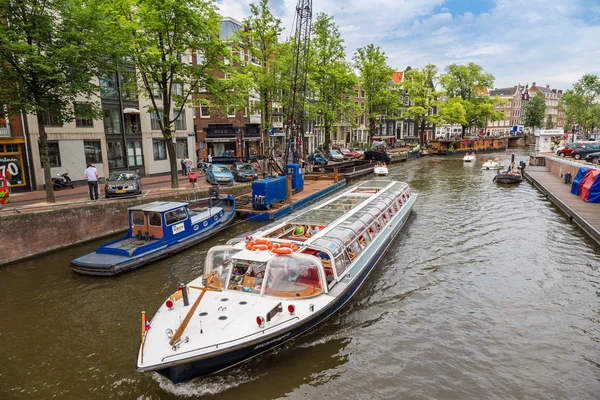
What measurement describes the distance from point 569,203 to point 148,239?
80.9 ft

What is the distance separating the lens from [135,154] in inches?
1320

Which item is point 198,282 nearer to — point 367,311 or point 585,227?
point 367,311

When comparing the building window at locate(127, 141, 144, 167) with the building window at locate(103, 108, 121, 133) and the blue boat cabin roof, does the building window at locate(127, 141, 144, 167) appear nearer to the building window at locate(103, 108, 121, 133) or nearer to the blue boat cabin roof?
the building window at locate(103, 108, 121, 133)

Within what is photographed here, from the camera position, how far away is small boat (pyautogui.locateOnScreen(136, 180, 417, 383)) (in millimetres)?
7777

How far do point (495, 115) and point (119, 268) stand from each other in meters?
84.5

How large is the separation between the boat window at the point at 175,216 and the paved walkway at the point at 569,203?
1885 centimetres

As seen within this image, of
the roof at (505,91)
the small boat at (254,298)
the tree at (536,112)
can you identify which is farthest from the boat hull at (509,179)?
the roof at (505,91)

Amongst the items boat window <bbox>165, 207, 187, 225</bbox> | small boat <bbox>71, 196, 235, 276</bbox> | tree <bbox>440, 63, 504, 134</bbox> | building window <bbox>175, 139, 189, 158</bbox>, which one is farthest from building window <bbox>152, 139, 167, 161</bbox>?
tree <bbox>440, 63, 504, 134</bbox>

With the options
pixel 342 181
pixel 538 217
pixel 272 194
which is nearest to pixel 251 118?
pixel 342 181

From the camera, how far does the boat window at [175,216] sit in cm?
1596

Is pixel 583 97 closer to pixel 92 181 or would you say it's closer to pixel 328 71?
pixel 328 71

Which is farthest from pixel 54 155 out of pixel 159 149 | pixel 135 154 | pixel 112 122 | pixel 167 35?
pixel 167 35

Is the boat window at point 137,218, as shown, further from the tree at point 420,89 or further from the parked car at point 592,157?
the tree at point 420,89

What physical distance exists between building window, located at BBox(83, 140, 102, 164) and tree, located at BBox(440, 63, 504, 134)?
Answer: 6523cm
